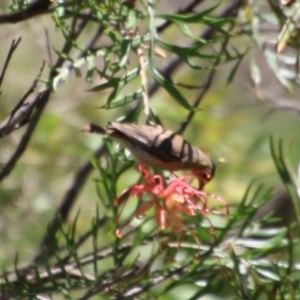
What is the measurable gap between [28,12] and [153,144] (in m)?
0.31

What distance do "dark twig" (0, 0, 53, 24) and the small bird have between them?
0.22 meters

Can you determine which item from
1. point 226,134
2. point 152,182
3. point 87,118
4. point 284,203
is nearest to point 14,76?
point 87,118

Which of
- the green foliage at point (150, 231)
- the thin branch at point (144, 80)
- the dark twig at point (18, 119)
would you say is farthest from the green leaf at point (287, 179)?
the dark twig at point (18, 119)

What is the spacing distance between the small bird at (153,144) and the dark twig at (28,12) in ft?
0.72

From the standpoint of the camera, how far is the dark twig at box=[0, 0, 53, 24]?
1265 mm

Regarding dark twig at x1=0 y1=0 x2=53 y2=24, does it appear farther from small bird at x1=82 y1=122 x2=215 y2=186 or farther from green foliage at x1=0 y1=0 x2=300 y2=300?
small bird at x1=82 y1=122 x2=215 y2=186

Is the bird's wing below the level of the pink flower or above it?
above

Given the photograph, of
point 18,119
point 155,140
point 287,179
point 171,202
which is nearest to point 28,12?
point 18,119

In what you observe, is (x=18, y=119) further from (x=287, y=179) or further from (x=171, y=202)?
(x=287, y=179)

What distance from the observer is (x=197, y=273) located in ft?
4.21

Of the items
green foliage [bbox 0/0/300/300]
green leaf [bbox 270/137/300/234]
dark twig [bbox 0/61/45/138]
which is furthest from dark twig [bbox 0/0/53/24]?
green leaf [bbox 270/137/300/234]

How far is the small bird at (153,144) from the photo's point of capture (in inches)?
46.3

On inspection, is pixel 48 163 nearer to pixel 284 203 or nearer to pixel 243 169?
pixel 243 169

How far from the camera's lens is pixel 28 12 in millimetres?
1268
